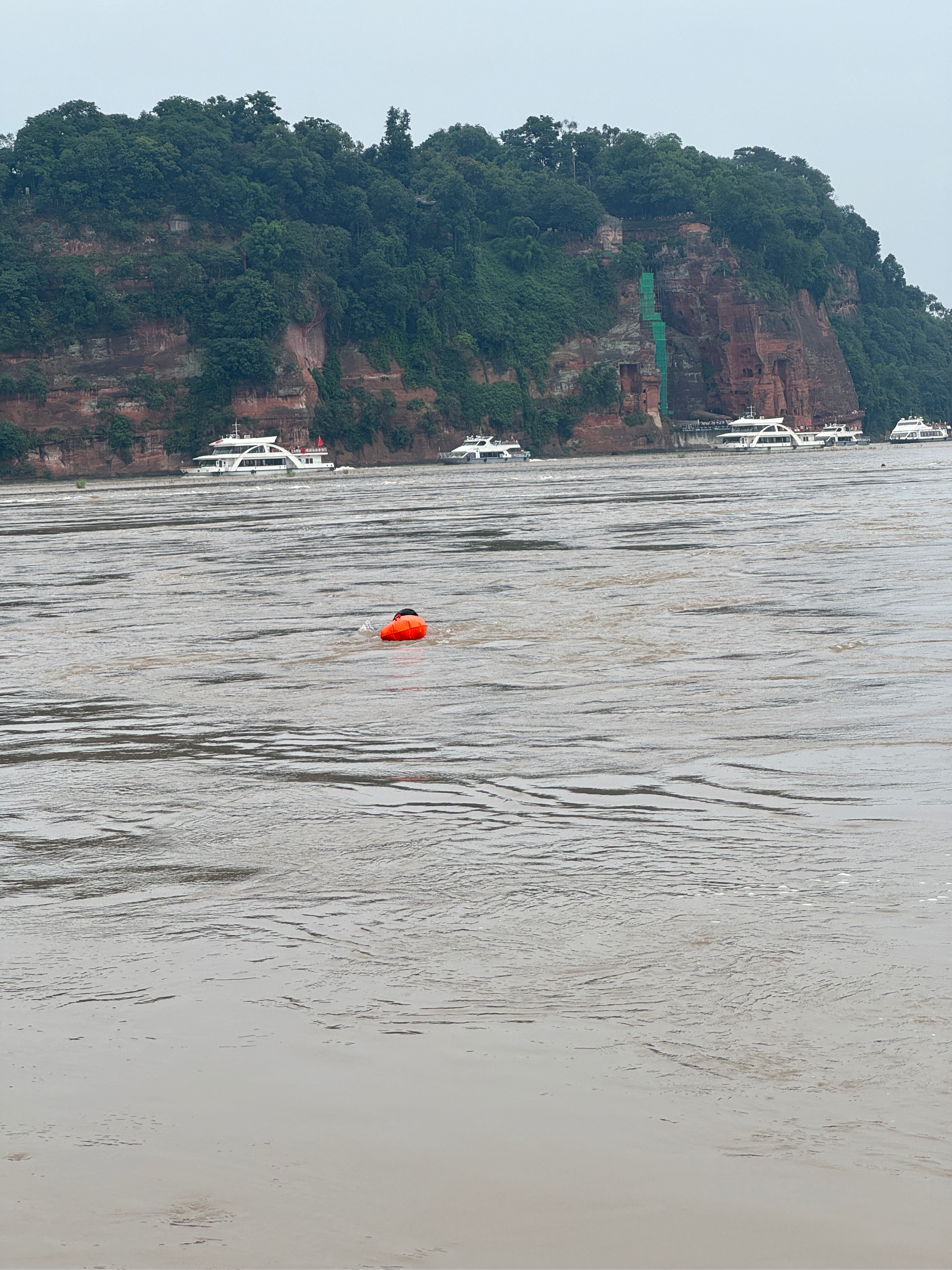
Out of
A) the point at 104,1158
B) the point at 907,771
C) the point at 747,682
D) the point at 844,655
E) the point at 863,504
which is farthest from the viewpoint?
the point at 863,504

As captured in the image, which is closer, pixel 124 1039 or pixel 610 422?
pixel 124 1039

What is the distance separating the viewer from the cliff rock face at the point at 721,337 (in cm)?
13300

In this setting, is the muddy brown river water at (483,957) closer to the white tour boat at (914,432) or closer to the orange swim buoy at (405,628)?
the orange swim buoy at (405,628)

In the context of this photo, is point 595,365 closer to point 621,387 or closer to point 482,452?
point 621,387

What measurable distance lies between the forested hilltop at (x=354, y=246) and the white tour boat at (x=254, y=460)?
361 centimetres

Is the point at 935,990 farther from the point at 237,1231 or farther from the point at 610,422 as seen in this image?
the point at 610,422

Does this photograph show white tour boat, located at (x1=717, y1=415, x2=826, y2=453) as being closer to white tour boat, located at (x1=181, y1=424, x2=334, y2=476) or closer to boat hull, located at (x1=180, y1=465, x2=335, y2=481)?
white tour boat, located at (x1=181, y1=424, x2=334, y2=476)

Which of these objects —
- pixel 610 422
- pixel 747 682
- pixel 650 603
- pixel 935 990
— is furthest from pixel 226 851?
pixel 610 422

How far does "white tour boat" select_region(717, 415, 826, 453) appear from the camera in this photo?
124 meters

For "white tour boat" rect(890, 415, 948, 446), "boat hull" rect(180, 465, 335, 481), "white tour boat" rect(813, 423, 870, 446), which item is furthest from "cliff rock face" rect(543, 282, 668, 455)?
"boat hull" rect(180, 465, 335, 481)

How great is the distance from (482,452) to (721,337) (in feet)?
112

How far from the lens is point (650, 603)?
1769 centimetres

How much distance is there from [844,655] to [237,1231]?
10044 mm

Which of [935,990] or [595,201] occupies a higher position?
[595,201]
